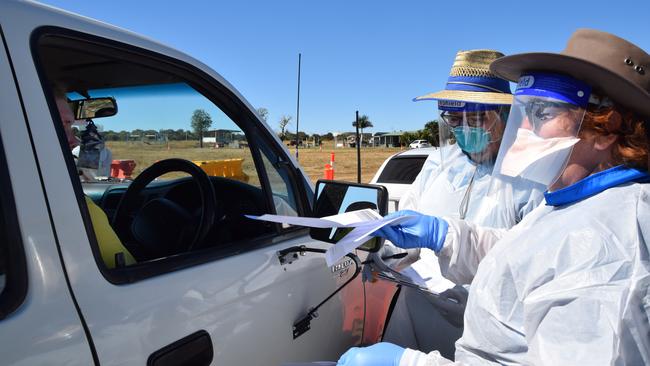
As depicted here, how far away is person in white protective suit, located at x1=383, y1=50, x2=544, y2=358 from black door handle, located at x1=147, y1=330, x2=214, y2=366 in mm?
1212

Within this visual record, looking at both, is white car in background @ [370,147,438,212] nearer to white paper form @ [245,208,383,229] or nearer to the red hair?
white paper form @ [245,208,383,229]

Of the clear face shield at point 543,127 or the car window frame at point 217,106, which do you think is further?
the clear face shield at point 543,127

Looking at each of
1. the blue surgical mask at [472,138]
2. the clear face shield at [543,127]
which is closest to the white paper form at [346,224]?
the clear face shield at [543,127]

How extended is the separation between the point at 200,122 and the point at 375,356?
1.24 meters

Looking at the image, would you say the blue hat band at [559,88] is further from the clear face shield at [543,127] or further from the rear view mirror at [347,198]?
the rear view mirror at [347,198]

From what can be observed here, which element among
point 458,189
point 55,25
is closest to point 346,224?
point 55,25

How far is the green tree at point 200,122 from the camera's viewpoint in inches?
76.8

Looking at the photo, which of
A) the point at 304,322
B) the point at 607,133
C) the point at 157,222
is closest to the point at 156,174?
the point at 157,222

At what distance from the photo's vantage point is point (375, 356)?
1.45 m

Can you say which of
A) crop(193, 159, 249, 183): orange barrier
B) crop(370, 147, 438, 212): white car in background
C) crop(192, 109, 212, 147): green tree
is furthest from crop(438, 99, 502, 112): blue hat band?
crop(370, 147, 438, 212): white car in background

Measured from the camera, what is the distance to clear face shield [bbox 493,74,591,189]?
1331mm

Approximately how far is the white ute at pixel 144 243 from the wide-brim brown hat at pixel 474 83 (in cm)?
109

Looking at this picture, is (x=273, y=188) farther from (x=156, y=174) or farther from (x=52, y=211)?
(x=52, y=211)

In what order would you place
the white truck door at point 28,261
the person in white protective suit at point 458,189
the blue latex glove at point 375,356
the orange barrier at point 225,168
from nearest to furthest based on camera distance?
1. the white truck door at point 28,261
2. the blue latex glove at point 375,356
3. the orange barrier at point 225,168
4. the person in white protective suit at point 458,189
